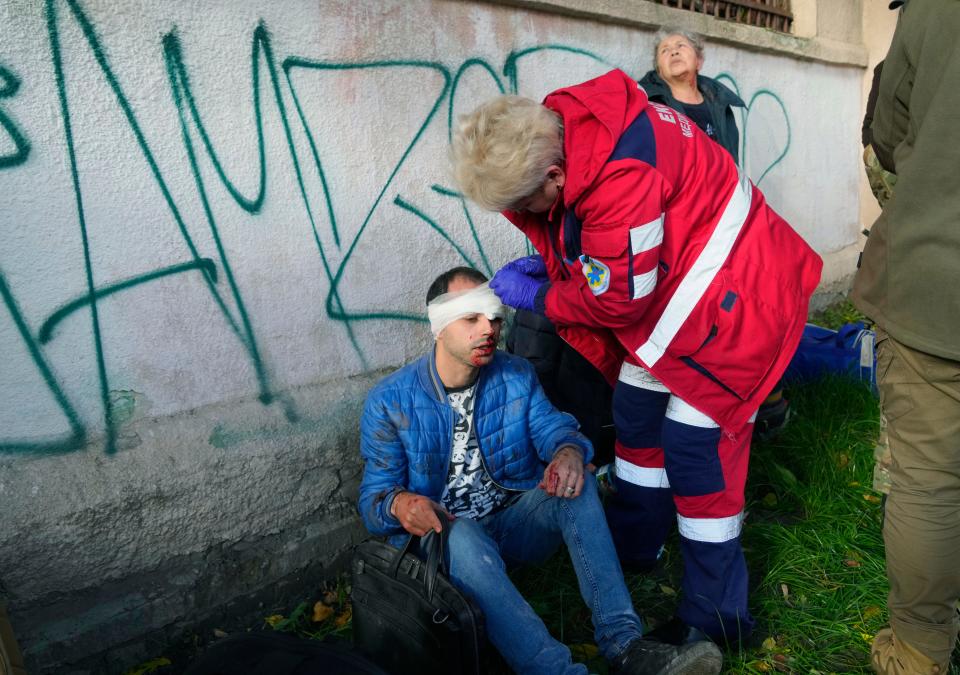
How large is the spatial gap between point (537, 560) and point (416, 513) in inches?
22.7

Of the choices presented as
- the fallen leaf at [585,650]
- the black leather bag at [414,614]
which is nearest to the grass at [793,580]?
the fallen leaf at [585,650]

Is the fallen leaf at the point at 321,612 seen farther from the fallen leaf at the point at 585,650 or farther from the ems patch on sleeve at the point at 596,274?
the ems patch on sleeve at the point at 596,274

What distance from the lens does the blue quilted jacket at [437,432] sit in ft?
7.27

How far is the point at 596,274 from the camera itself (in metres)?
1.93

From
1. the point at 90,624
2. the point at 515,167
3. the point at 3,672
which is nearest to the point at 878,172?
the point at 515,167

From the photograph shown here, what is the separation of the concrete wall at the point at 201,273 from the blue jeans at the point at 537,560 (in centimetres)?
73

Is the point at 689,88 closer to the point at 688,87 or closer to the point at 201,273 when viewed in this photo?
the point at 688,87

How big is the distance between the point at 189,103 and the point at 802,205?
164 inches

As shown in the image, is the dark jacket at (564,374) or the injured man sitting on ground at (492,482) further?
the dark jacket at (564,374)

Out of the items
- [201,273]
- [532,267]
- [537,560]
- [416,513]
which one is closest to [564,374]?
[532,267]

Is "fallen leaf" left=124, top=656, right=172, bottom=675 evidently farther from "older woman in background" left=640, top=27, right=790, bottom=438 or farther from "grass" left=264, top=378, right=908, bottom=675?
"older woman in background" left=640, top=27, right=790, bottom=438

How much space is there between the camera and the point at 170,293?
88.5 inches

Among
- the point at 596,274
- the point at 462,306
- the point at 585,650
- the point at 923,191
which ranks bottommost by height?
the point at 585,650

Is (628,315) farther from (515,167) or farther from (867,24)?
(867,24)
